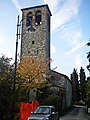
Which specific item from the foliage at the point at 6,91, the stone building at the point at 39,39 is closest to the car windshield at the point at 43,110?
the foliage at the point at 6,91

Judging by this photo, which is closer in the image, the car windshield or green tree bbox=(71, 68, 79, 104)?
the car windshield

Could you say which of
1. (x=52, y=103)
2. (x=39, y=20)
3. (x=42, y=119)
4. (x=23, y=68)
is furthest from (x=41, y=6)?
(x=42, y=119)

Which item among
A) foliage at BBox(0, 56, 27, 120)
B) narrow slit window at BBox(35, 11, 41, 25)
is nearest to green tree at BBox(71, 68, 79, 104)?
narrow slit window at BBox(35, 11, 41, 25)

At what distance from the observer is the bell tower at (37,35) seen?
50.6 metres

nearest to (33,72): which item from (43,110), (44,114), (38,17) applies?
(38,17)

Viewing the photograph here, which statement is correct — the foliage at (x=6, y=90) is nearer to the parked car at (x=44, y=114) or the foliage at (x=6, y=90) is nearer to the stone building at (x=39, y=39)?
the parked car at (x=44, y=114)

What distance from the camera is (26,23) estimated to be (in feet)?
177

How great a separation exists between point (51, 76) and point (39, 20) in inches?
569

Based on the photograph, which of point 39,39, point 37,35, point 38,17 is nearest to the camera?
point 39,39

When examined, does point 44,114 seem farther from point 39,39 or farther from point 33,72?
point 39,39

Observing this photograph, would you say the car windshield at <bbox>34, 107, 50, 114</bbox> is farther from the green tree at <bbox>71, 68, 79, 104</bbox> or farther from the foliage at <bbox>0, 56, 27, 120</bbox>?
the green tree at <bbox>71, 68, 79, 104</bbox>

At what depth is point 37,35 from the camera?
51.9 meters

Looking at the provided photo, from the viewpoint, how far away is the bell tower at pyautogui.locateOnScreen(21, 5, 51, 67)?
166 ft

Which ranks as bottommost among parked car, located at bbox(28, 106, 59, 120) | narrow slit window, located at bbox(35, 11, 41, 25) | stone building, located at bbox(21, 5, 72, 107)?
parked car, located at bbox(28, 106, 59, 120)
